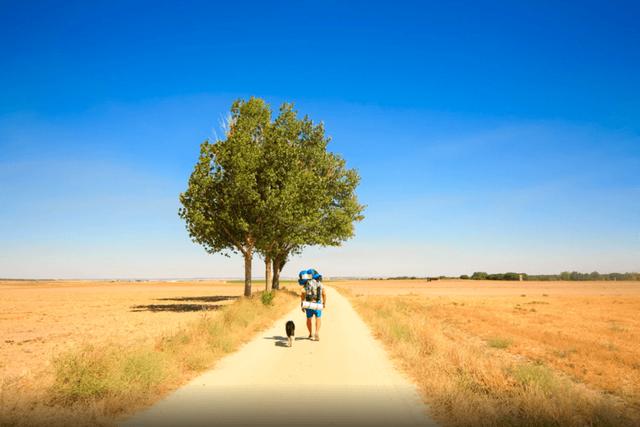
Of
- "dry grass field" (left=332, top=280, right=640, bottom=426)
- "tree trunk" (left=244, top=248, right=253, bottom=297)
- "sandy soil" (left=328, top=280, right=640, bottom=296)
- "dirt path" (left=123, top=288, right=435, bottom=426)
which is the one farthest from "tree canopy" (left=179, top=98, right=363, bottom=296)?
"sandy soil" (left=328, top=280, right=640, bottom=296)

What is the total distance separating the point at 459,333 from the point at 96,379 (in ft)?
64.2

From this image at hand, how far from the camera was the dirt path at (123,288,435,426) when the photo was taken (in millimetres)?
7238

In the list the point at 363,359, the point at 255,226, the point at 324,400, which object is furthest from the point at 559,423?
the point at 255,226

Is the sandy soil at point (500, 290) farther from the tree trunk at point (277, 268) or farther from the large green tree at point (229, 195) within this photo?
the large green tree at point (229, 195)

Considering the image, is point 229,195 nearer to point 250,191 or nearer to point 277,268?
point 250,191

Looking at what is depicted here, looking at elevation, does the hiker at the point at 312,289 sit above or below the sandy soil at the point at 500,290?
above

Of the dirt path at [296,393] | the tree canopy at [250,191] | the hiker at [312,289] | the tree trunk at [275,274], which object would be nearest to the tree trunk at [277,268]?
the tree trunk at [275,274]

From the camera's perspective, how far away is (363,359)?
43.1ft

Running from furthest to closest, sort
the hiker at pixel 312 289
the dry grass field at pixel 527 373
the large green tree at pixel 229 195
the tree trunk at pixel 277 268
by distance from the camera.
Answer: the tree trunk at pixel 277 268 < the large green tree at pixel 229 195 < the hiker at pixel 312 289 < the dry grass field at pixel 527 373

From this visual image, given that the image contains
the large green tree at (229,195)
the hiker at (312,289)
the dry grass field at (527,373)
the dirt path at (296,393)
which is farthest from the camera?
the large green tree at (229,195)

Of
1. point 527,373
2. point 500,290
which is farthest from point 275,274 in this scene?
point 500,290

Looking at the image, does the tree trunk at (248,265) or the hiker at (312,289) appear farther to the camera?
the tree trunk at (248,265)

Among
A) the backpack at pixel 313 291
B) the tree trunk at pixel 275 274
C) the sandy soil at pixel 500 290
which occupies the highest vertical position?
the tree trunk at pixel 275 274

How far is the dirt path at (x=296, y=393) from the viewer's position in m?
7.24
